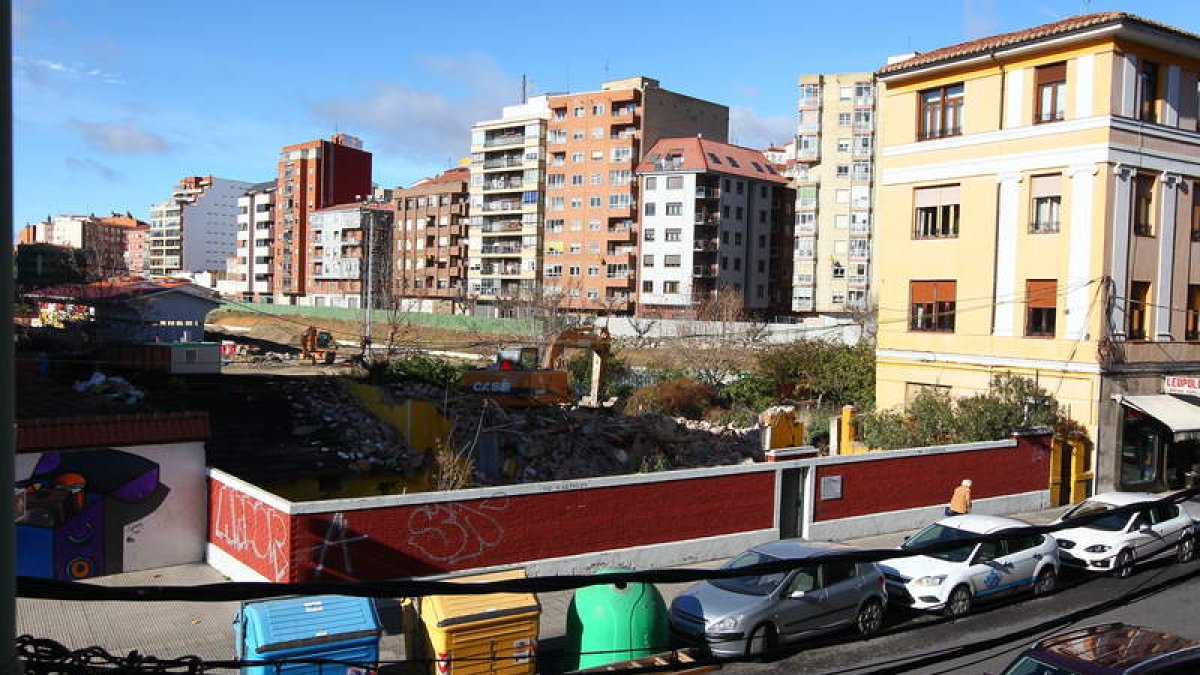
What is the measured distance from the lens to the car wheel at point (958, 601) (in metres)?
16.0

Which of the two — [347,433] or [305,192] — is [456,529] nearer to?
[347,433]

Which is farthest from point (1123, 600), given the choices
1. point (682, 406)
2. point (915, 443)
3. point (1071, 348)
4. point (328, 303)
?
point (328, 303)

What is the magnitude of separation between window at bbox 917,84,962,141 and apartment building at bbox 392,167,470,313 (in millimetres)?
73991

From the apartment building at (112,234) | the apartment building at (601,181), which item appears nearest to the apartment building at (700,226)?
the apartment building at (601,181)

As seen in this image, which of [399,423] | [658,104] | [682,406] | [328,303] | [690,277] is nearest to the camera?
[399,423]

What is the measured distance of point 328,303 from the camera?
117375mm

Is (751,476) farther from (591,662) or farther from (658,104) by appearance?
(658,104)

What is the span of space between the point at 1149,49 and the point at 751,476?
59.0 feet

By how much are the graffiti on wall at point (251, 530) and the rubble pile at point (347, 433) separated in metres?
6.20

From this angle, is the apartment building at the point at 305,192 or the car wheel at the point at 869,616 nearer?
the car wheel at the point at 869,616

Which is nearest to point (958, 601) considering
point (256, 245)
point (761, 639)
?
point (761, 639)

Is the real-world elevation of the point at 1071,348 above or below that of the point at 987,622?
above

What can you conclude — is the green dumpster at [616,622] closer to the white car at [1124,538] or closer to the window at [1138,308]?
the white car at [1124,538]

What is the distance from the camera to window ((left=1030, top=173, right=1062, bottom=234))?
2780 cm
